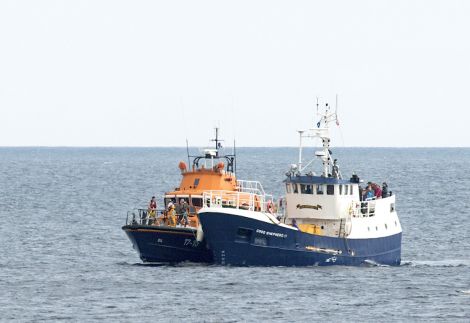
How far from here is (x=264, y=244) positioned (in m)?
62.6

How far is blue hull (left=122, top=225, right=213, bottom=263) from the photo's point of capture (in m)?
64.1

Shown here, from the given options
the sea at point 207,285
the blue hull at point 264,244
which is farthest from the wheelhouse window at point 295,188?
the sea at point 207,285

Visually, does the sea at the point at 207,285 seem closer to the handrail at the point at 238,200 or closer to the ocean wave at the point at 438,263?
the ocean wave at the point at 438,263

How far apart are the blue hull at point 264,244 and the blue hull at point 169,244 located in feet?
4.04

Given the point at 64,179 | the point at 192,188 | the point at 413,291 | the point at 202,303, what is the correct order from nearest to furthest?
the point at 202,303, the point at 413,291, the point at 192,188, the point at 64,179

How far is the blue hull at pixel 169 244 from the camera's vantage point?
64.1m

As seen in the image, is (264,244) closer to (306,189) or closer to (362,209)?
(306,189)

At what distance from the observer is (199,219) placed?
62.7m

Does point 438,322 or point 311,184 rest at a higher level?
point 311,184

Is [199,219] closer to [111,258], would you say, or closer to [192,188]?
[192,188]

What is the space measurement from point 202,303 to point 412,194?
283ft

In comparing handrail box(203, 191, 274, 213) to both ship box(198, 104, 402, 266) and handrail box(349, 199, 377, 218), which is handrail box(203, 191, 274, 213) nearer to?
ship box(198, 104, 402, 266)

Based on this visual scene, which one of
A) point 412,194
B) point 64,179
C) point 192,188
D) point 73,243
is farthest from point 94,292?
point 64,179

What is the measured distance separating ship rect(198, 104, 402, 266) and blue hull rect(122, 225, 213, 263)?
49.6 inches
